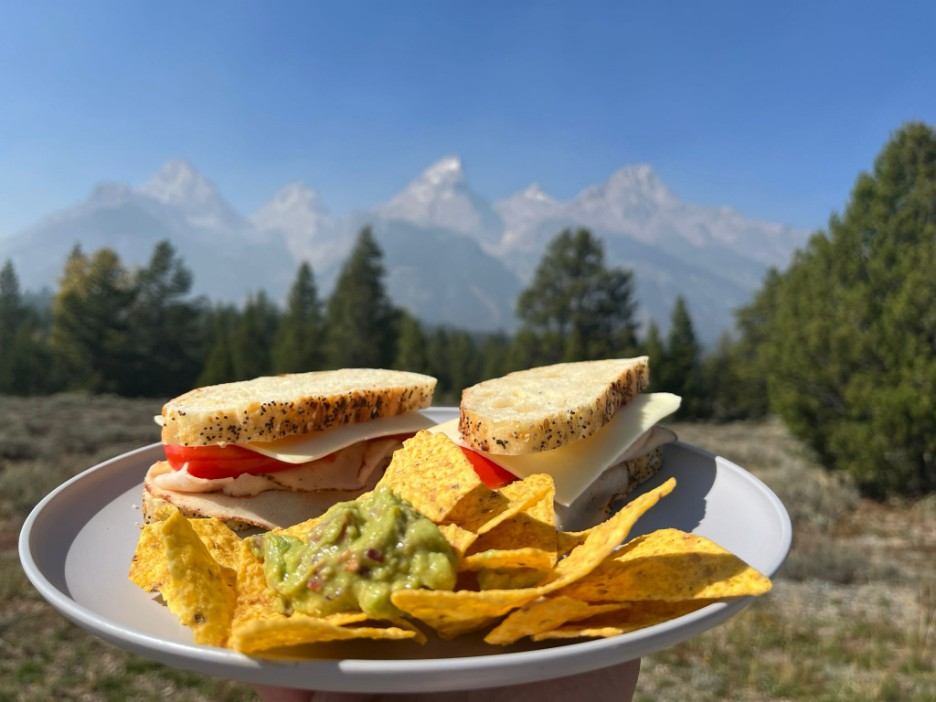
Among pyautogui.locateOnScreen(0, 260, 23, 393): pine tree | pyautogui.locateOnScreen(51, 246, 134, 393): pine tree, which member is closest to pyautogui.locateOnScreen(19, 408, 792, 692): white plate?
pyautogui.locateOnScreen(0, 260, 23, 393): pine tree

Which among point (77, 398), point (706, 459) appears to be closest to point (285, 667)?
point (706, 459)

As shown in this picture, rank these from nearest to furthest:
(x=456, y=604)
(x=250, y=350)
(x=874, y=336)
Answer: (x=456, y=604), (x=874, y=336), (x=250, y=350)

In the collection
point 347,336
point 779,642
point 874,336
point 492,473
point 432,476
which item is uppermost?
point 874,336

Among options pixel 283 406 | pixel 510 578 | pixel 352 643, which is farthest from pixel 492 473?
pixel 352 643

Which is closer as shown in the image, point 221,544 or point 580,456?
point 221,544

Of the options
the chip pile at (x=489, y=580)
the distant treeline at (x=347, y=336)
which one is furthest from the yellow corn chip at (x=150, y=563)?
the distant treeline at (x=347, y=336)

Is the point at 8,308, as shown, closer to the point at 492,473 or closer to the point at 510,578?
the point at 492,473

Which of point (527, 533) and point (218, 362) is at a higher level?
point (527, 533)
